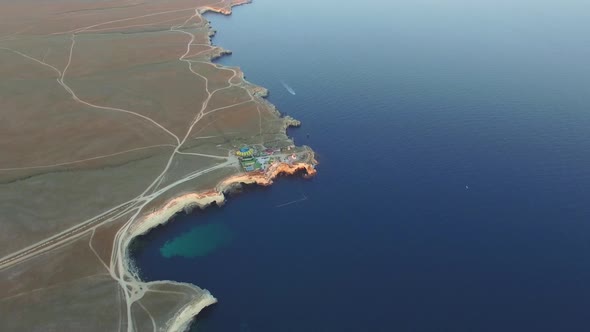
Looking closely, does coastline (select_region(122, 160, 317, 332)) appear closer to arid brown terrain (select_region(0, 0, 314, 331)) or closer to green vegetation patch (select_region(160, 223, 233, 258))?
arid brown terrain (select_region(0, 0, 314, 331))

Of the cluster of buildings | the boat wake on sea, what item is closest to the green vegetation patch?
the cluster of buildings

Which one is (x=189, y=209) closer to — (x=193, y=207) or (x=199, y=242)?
(x=193, y=207)

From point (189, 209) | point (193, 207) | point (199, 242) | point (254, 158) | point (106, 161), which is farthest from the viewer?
point (254, 158)

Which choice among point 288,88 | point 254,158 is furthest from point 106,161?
point 288,88

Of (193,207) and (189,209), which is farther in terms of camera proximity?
(193,207)

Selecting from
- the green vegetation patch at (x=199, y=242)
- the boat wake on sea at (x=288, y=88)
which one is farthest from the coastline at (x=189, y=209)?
the boat wake on sea at (x=288, y=88)

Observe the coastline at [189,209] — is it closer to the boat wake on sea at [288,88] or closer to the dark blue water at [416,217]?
the dark blue water at [416,217]
